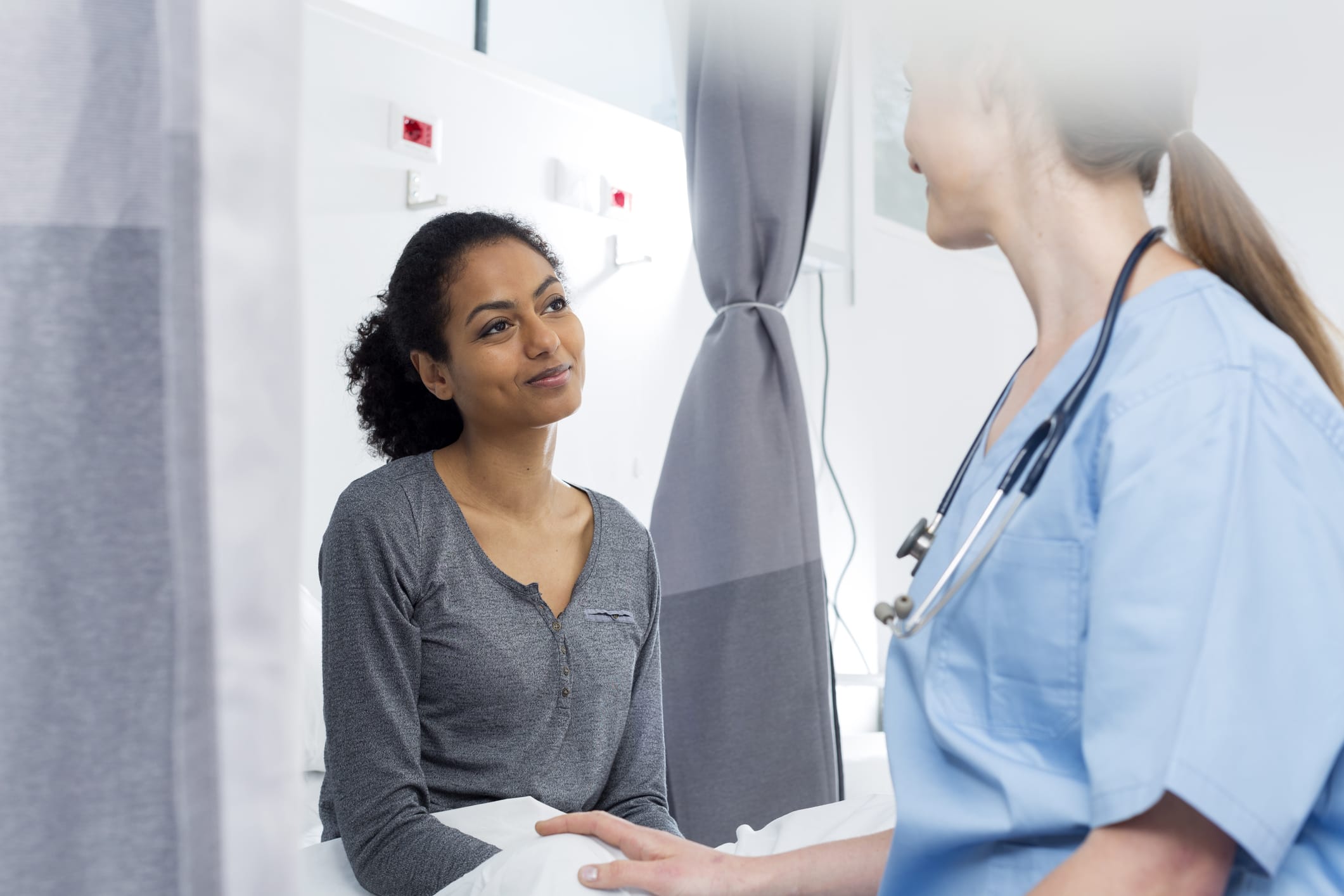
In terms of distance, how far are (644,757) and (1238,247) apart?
0.97m

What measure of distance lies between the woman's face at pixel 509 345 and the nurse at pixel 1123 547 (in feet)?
2.24

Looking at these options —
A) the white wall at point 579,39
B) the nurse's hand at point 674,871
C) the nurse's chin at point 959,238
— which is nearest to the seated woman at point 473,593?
the nurse's hand at point 674,871

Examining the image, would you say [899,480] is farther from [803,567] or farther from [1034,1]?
[1034,1]

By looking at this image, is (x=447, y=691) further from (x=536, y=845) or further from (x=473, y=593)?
(x=536, y=845)

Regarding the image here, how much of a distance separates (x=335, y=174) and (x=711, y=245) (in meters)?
0.73

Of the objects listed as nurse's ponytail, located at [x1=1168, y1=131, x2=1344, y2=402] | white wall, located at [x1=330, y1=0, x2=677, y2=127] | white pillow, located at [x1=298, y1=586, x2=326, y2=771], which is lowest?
white pillow, located at [x1=298, y1=586, x2=326, y2=771]

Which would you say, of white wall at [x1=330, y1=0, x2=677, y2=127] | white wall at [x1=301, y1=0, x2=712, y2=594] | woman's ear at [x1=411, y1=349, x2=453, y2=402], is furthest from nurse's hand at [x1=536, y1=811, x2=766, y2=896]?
white wall at [x1=330, y1=0, x2=677, y2=127]

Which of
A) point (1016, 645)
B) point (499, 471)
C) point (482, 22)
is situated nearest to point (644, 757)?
point (499, 471)

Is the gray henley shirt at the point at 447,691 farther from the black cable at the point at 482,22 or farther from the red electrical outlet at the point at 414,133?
the black cable at the point at 482,22

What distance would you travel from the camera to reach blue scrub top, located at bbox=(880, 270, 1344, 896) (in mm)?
598

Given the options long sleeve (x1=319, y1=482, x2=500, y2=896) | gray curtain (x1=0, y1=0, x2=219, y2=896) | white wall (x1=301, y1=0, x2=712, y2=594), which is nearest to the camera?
gray curtain (x1=0, y1=0, x2=219, y2=896)

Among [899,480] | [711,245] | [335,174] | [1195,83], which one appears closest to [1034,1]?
[1195,83]

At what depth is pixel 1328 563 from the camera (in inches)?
24.5

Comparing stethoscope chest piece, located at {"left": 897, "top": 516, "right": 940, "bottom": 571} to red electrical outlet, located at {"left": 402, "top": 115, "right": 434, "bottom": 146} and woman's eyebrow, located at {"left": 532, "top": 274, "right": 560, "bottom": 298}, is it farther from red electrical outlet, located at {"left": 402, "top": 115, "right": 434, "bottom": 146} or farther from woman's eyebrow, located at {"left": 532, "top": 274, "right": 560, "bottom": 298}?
red electrical outlet, located at {"left": 402, "top": 115, "right": 434, "bottom": 146}
